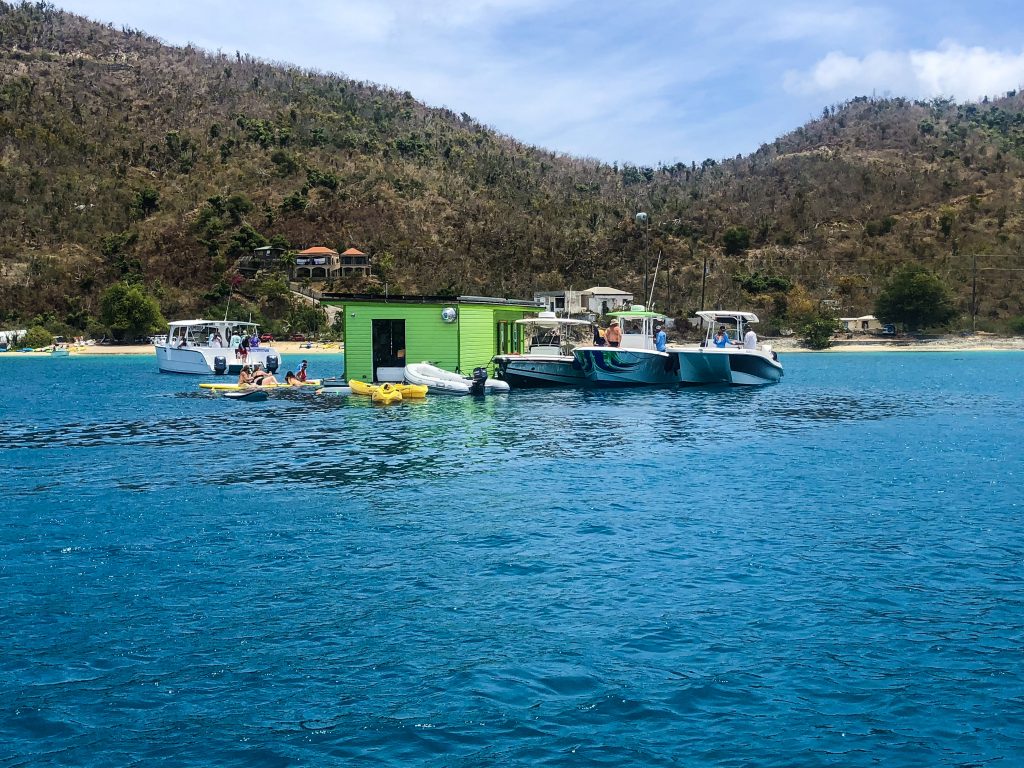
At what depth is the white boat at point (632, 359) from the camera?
41.8 metres

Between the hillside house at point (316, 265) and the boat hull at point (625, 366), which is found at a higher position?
the hillside house at point (316, 265)

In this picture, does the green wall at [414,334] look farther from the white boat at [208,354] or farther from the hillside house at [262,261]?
the hillside house at [262,261]

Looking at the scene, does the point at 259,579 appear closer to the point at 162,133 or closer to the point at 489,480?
the point at 489,480

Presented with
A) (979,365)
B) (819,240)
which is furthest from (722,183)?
(979,365)

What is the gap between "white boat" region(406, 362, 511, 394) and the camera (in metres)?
37.4

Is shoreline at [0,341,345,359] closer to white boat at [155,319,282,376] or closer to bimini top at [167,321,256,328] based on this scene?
white boat at [155,319,282,376]

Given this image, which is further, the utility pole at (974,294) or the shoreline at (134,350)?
the utility pole at (974,294)

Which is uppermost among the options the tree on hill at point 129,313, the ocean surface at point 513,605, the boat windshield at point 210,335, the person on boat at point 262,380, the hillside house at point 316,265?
the hillside house at point 316,265

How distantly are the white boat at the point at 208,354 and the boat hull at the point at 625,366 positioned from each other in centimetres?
1781

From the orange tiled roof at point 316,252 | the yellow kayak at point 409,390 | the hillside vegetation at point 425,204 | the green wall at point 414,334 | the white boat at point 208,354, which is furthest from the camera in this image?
the orange tiled roof at point 316,252

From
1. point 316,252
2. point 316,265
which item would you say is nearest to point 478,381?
point 316,265

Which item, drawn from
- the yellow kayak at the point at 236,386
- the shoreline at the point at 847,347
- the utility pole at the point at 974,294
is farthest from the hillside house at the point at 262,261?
the utility pole at the point at 974,294

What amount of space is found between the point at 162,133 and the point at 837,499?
141 meters

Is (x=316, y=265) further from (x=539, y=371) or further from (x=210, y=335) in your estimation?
(x=539, y=371)
